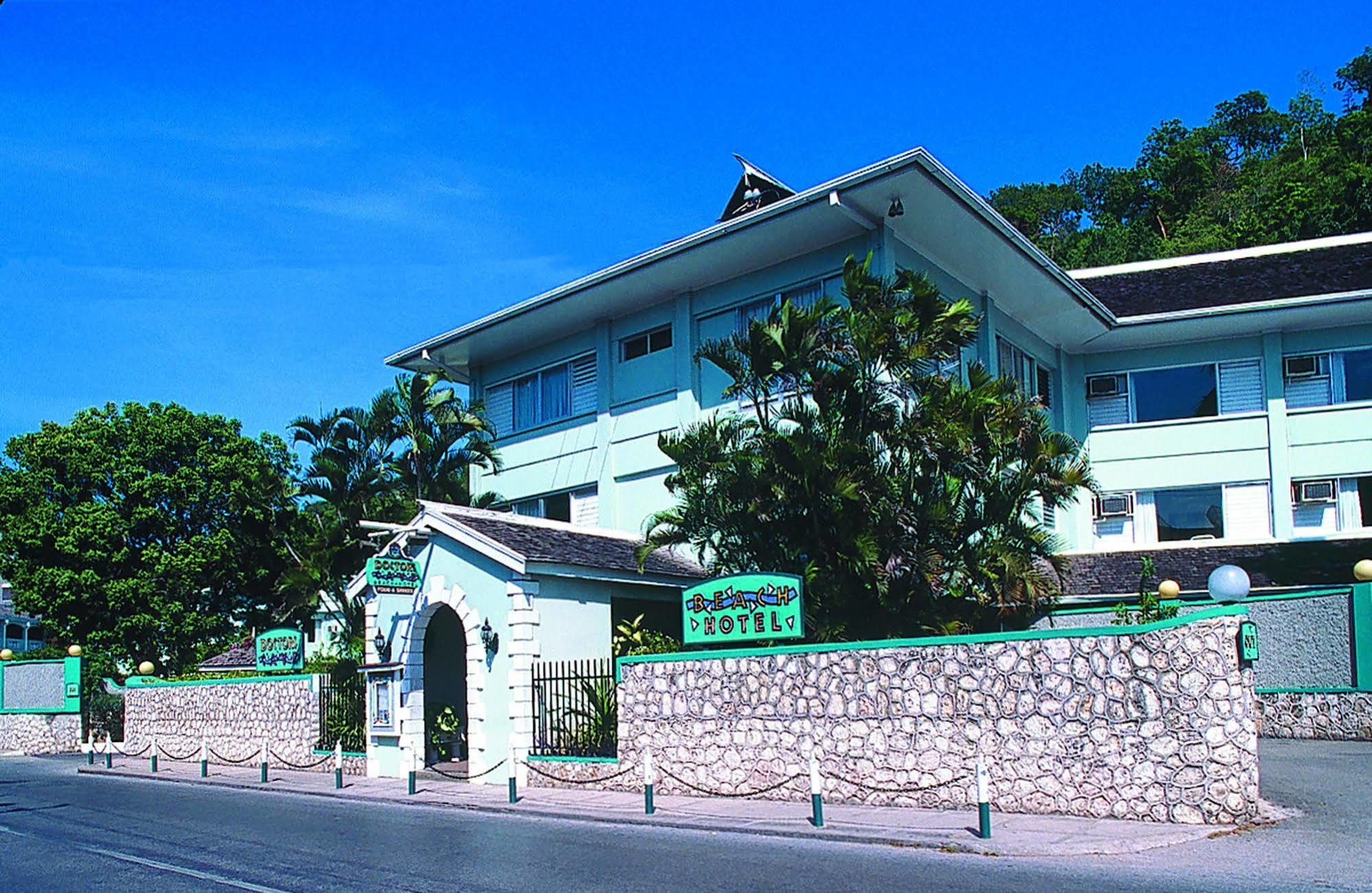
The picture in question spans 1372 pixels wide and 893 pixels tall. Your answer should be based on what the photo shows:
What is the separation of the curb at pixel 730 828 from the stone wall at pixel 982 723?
1515mm

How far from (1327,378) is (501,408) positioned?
2040 cm

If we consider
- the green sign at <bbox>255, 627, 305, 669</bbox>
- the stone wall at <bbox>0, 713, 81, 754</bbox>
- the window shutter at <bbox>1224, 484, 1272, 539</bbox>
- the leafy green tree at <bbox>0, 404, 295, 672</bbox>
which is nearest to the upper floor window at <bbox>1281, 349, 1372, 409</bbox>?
the window shutter at <bbox>1224, 484, 1272, 539</bbox>

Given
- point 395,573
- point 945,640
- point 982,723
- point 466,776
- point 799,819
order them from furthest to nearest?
point 395,573 < point 466,776 < point 945,640 < point 982,723 < point 799,819

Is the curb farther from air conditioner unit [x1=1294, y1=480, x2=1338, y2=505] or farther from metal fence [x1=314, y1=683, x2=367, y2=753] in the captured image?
air conditioner unit [x1=1294, y1=480, x2=1338, y2=505]

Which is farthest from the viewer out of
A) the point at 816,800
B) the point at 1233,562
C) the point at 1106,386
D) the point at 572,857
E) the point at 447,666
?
the point at 1106,386

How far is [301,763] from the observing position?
2491 centimetres

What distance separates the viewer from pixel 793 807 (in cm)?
1577

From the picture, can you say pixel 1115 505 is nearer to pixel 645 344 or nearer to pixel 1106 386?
pixel 1106 386

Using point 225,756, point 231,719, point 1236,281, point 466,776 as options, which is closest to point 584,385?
point 466,776

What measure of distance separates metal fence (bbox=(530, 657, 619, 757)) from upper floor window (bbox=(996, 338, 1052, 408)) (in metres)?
12.0

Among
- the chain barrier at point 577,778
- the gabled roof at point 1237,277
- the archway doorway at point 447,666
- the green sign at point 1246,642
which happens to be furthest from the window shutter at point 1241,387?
the archway doorway at point 447,666

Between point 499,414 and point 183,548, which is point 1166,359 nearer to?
point 499,414

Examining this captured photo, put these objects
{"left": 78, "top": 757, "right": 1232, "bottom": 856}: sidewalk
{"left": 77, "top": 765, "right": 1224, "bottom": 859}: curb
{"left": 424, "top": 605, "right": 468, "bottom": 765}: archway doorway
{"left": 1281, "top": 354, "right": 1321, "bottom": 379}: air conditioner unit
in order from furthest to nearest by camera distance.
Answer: {"left": 1281, "top": 354, "right": 1321, "bottom": 379}: air conditioner unit
{"left": 424, "top": 605, "right": 468, "bottom": 765}: archway doorway
{"left": 78, "top": 757, "right": 1232, "bottom": 856}: sidewalk
{"left": 77, "top": 765, "right": 1224, "bottom": 859}: curb

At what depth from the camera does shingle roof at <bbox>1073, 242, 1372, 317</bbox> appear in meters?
28.0
